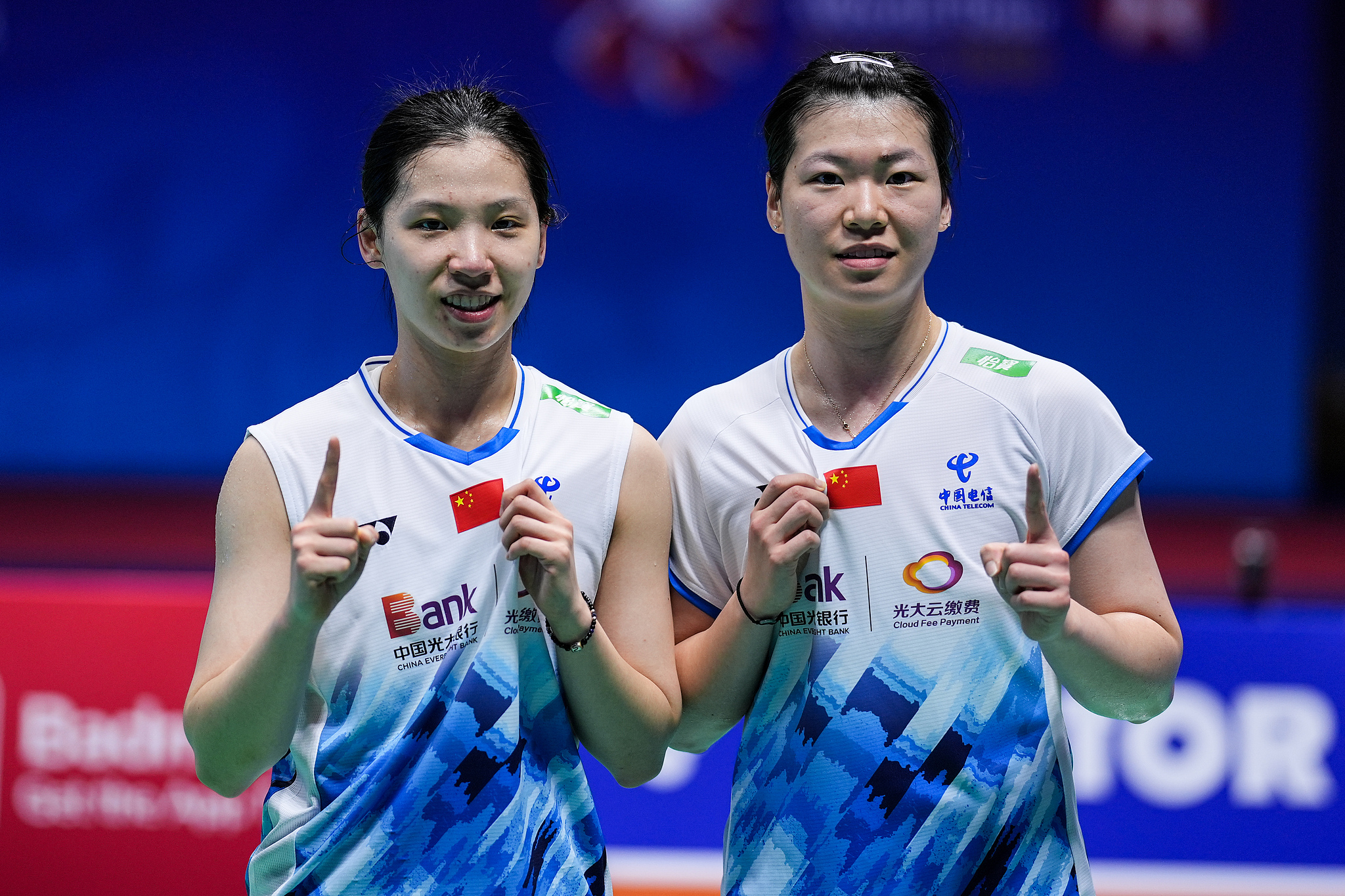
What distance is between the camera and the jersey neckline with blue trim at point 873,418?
8.02ft

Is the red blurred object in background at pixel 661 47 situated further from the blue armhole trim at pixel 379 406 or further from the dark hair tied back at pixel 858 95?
the blue armhole trim at pixel 379 406

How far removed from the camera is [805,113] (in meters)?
2.48

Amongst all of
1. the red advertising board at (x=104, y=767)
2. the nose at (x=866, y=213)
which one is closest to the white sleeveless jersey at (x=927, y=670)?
the nose at (x=866, y=213)

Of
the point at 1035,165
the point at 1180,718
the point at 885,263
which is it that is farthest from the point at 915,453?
the point at 1035,165

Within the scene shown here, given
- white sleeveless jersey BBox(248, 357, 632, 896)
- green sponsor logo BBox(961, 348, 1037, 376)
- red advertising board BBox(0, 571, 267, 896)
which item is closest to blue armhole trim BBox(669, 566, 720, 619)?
white sleeveless jersey BBox(248, 357, 632, 896)

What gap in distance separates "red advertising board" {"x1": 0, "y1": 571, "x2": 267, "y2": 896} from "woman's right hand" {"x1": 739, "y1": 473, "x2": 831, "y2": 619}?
2.52m

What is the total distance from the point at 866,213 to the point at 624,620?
76 cm

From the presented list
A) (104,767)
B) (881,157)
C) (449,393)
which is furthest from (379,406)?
(104,767)

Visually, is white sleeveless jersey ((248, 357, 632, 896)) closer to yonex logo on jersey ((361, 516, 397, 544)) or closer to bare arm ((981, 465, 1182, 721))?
yonex logo on jersey ((361, 516, 397, 544))

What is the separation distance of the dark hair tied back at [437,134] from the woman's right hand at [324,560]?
1.63 feet

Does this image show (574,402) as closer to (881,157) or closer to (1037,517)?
(881,157)

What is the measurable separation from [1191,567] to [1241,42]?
3229 mm

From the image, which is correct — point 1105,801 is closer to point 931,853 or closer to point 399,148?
point 931,853

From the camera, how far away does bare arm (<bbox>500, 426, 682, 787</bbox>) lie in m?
2.19
